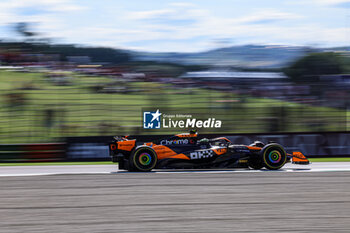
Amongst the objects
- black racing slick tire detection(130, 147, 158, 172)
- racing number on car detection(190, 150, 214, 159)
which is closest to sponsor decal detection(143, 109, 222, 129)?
racing number on car detection(190, 150, 214, 159)

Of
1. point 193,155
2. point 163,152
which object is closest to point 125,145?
point 163,152

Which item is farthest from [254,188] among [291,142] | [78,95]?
[78,95]

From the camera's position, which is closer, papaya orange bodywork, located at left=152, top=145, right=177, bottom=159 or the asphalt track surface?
the asphalt track surface

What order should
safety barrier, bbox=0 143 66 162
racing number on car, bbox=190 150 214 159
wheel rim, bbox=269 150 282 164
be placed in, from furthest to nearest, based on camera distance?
safety barrier, bbox=0 143 66 162, wheel rim, bbox=269 150 282 164, racing number on car, bbox=190 150 214 159

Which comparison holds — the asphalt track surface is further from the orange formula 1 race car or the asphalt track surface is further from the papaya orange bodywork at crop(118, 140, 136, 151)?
the papaya orange bodywork at crop(118, 140, 136, 151)

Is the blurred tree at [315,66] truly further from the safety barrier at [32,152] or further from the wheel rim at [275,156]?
the safety barrier at [32,152]

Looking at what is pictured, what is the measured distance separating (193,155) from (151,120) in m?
6.76

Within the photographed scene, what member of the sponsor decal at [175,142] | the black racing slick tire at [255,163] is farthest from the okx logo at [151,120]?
the black racing slick tire at [255,163]

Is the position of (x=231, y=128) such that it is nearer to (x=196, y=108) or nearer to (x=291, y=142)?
(x=196, y=108)

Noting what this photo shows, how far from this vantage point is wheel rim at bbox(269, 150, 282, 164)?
35.3 feet

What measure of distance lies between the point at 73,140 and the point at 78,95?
508 centimetres

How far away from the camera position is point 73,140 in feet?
46.2

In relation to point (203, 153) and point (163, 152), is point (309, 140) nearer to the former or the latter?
point (203, 153)

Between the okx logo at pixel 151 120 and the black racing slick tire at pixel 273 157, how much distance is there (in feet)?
23.1
